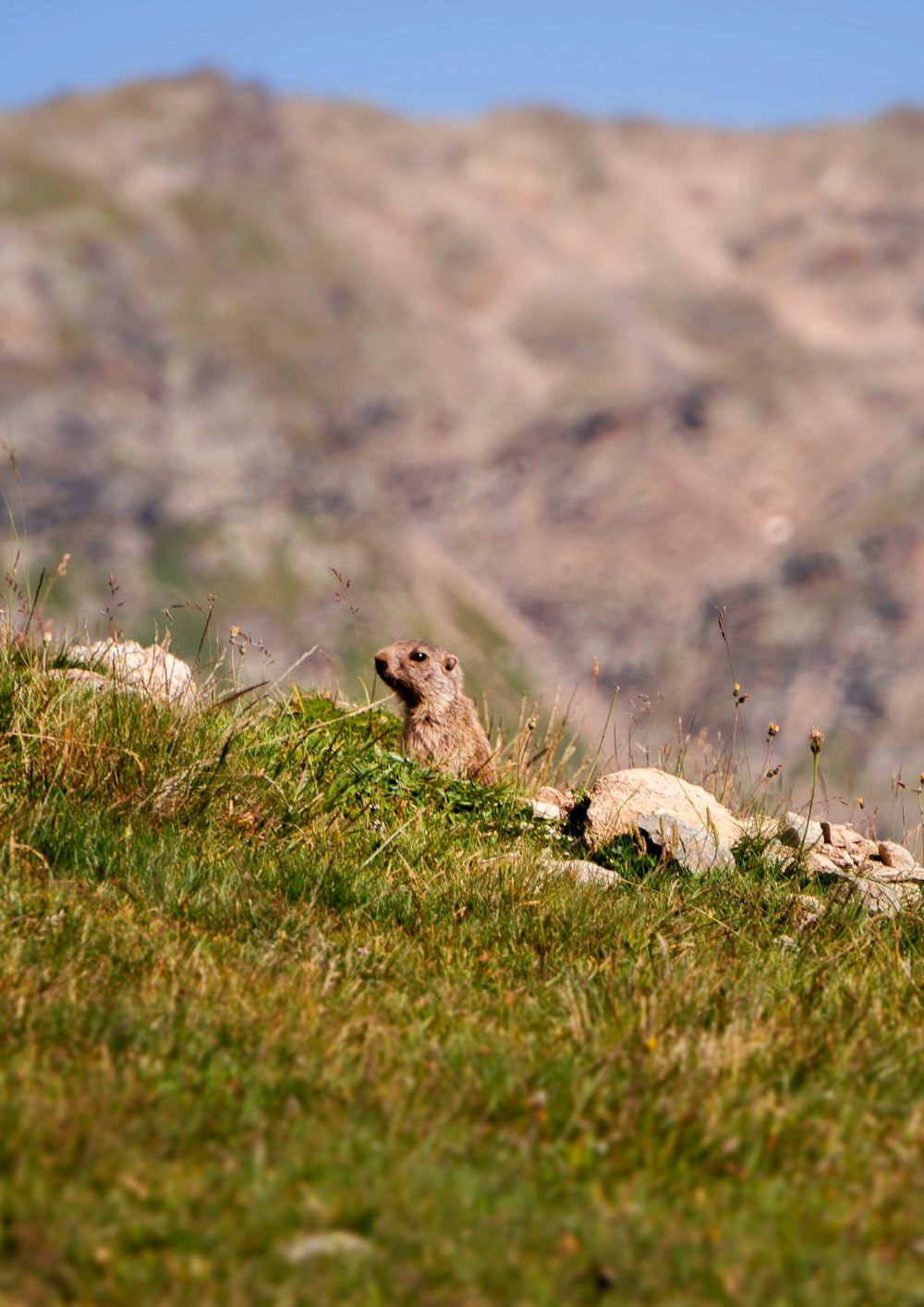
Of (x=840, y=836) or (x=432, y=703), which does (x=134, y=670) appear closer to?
(x=432, y=703)

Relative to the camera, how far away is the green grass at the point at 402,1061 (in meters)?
3.44

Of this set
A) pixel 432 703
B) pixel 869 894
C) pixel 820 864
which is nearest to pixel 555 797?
pixel 432 703

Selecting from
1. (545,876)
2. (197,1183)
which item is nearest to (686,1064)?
(197,1183)

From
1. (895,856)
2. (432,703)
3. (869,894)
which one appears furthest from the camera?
(432,703)

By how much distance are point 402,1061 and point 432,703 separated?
701 centimetres

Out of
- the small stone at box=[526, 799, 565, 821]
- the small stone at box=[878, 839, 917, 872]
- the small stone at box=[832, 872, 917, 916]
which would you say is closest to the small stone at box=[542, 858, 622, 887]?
the small stone at box=[526, 799, 565, 821]

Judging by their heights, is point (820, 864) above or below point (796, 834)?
below

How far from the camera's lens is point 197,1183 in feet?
12.0

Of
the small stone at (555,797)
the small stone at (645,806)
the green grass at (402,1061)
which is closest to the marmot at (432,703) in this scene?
the small stone at (555,797)

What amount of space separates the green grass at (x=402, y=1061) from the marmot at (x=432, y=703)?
343cm

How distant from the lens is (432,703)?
38.0ft

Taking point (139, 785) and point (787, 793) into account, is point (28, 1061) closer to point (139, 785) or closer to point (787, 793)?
point (139, 785)

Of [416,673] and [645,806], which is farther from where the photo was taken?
[416,673]

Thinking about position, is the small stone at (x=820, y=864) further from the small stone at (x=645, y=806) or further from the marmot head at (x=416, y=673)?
the marmot head at (x=416, y=673)
